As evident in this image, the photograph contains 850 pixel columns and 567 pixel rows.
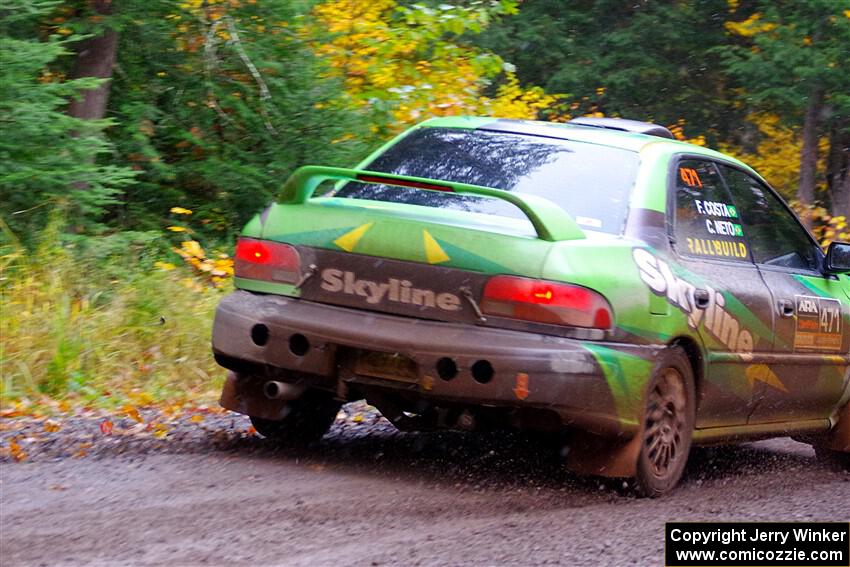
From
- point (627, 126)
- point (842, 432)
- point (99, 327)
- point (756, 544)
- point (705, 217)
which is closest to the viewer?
point (756, 544)

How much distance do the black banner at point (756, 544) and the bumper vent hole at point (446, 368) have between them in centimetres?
102

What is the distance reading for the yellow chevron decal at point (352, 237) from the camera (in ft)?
17.2

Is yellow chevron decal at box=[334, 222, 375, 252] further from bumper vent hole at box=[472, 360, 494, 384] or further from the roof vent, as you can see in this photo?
the roof vent

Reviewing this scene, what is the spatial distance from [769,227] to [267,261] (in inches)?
110

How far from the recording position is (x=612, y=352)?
506 centimetres

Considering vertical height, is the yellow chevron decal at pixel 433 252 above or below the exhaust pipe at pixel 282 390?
above

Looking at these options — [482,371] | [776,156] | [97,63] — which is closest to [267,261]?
[482,371]

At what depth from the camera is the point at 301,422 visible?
6.09 metres

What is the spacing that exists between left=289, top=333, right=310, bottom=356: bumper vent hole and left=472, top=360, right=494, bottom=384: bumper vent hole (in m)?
0.74

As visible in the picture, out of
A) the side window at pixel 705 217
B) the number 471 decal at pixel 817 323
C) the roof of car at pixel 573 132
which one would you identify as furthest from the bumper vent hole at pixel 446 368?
the number 471 decal at pixel 817 323

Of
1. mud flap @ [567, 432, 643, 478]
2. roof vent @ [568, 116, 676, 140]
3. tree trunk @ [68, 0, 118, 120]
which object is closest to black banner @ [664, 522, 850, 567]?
mud flap @ [567, 432, 643, 478]

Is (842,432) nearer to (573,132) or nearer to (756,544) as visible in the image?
(573,132)

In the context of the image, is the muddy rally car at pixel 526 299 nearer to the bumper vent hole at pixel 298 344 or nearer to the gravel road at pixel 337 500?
the bumper vent hole at pixel 298 344

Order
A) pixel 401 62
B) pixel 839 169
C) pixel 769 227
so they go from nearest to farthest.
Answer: pixel 769 227, pixel 401 62, pixel 839 169
